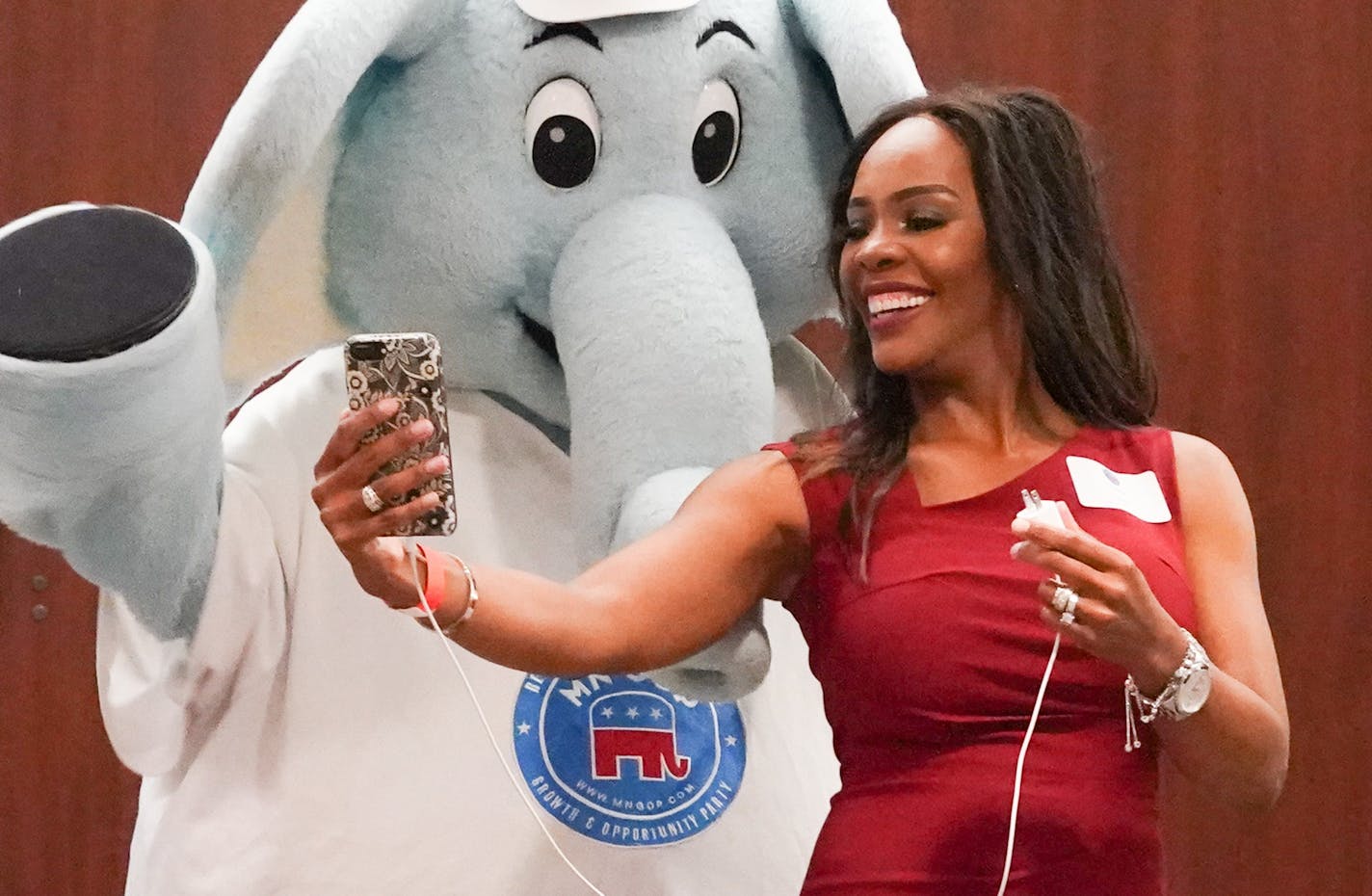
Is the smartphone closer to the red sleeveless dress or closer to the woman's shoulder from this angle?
the red sleeveless dress

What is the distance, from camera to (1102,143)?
1685 mm

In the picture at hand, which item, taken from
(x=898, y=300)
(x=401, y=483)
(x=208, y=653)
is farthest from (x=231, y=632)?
(x=898, y=300)

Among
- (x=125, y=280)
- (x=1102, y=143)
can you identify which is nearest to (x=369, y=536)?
(x=125, y=280)

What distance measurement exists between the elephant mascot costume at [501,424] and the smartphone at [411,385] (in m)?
0.21

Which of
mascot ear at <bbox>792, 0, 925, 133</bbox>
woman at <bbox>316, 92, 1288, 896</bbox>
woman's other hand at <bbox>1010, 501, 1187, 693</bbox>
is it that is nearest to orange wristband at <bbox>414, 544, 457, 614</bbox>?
woman at <bbox>316, 92, 1288, 896</bbox>

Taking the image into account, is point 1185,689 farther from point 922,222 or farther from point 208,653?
point 208,653

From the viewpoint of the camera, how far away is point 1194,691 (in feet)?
2.62

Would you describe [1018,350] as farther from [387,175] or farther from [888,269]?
[387,175]

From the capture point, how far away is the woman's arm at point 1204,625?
0.75 m

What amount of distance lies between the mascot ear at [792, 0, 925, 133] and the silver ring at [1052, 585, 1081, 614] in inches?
17.3

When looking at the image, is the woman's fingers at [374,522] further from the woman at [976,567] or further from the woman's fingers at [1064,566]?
the woman's fingers at [1064,566]

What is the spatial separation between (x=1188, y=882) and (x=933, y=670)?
100 cm

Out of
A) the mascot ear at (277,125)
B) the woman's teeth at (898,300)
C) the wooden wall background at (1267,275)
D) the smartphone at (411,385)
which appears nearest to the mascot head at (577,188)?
the mascot ear at (277,125)

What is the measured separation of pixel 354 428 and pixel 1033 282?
0.43m
